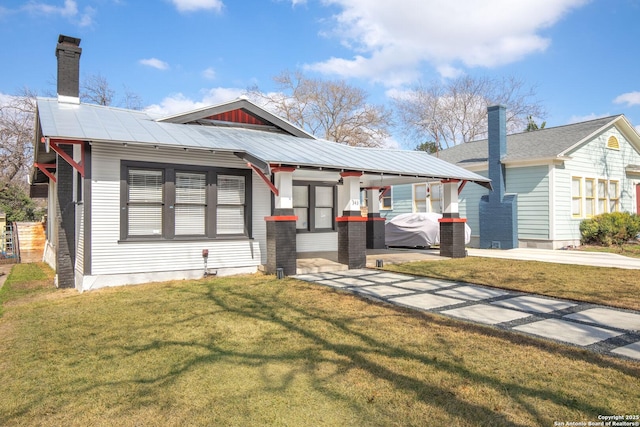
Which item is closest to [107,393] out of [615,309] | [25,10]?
[615,309]

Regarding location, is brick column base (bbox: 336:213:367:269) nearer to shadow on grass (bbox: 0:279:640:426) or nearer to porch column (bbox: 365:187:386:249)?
shadow on grass (bbox: 0:279:640:426)

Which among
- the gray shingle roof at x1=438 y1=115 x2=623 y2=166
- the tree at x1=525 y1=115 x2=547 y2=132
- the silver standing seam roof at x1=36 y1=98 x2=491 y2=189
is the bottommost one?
the silver standing seam roof at x1=36 y1=98 x2=491 y2=189

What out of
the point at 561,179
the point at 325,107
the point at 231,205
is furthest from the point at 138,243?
the point at 325,107

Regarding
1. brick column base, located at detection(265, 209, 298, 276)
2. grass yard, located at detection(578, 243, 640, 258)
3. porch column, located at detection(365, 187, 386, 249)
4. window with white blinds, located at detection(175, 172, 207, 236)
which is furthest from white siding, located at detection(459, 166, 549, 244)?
window with white blinds, located at detection(175, 172, 207, 236)

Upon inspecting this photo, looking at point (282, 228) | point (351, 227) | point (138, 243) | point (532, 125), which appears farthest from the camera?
point (532, 125)

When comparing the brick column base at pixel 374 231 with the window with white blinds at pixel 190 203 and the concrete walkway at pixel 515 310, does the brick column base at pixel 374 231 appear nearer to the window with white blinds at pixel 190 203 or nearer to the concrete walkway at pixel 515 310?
the concrete walkway at pixel 515 310

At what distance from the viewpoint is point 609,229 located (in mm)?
16297

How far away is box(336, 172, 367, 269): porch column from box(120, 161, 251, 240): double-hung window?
2.35 meters

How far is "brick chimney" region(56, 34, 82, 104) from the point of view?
399 inches

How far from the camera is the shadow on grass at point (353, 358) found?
3.07m

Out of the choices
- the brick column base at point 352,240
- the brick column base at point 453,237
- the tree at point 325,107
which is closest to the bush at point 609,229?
the brick column base at point 453,237

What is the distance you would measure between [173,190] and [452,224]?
26.3ft

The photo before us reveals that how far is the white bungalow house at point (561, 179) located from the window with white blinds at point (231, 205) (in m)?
11.0

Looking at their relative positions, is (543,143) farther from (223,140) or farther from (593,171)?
(223,140)
